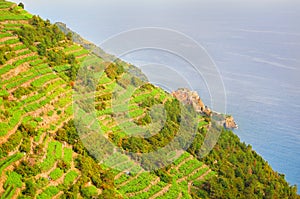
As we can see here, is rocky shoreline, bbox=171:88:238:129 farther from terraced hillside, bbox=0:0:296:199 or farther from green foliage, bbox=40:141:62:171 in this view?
green foliage, bbox=40:141:62:171

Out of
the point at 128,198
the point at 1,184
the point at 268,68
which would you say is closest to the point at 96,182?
the point at 128,198

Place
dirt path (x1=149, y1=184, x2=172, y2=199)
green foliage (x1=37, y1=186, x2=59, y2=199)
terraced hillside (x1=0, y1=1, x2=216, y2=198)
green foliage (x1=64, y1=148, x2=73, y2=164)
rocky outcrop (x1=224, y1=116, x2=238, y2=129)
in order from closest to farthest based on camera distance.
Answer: green foliage (x1=37, y1=186, x2=59, y2=199), terraced hillside (x1=0, y1=1, x2=216, y2=198), green foliage (x1=64, y1=148, x2=73, y2=164), dirt path (x1=149, y1=184, x2=172, y2=199), rocky outcrop (x1=224, y1=116, x2=238, y2=129)

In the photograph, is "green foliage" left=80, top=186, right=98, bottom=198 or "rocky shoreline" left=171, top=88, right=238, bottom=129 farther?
"rocky shoreline" left=171, top=88, right=238, bottom=129

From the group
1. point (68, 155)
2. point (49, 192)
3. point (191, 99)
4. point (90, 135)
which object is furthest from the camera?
point (191, 99)

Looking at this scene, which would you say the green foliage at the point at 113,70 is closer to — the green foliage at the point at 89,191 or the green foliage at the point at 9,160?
the green foliage at the point at 89,191

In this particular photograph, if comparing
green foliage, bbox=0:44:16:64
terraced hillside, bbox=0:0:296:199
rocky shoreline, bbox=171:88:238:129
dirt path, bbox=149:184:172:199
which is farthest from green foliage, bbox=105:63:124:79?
dirt path, bbox=149:184:172:199

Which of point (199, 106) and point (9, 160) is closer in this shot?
point (9, 160)

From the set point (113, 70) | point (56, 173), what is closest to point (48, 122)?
point (56, 173)

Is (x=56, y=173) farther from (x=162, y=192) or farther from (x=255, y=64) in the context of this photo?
(x=255, y=64)
